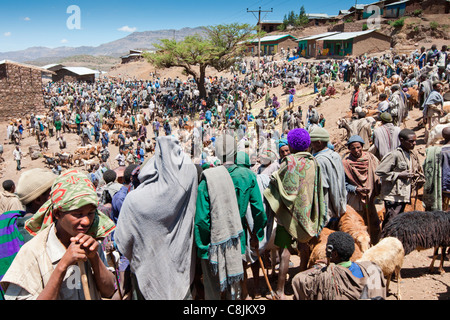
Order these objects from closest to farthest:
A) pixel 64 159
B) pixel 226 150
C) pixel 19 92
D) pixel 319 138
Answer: pixel 226 150
pixel 319 138
pixel 64 159
pixel 19 92

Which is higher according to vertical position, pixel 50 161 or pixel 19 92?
pixel 19 92

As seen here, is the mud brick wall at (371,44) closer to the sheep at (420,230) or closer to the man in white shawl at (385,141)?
the man in white shawl at (385,141)

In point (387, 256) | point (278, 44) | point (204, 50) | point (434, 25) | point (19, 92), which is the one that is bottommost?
point (387, 256)

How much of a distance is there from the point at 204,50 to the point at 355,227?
74.2ft

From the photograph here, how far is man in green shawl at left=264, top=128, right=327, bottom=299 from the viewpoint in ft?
9.27

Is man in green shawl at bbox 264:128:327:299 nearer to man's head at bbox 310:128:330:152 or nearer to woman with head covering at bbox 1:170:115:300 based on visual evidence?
man's head at bbox 310:128:330:152

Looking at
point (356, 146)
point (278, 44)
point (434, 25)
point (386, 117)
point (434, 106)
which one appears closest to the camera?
point (356, 146)

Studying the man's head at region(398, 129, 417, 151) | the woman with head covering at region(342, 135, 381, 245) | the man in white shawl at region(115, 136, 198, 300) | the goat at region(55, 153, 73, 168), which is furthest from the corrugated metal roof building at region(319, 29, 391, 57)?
the man in white shawl at region(115, 136, 198, 300)

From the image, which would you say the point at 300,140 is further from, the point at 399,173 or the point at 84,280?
the point at 84,280

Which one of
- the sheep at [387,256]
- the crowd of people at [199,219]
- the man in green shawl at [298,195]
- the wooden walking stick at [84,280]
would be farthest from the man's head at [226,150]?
the sheep at [387,256]

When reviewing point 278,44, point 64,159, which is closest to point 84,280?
point 64,159

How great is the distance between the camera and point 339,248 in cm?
233

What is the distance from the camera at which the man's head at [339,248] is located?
2.32m
